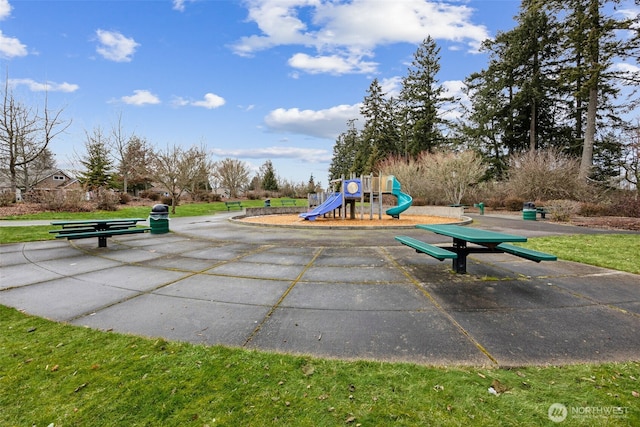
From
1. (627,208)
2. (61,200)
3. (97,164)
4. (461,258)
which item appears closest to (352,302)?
(461,258)

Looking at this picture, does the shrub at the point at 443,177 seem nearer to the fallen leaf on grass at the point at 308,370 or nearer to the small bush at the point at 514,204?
the small bush at the point at 514,204

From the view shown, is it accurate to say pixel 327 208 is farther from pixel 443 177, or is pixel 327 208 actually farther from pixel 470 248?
pixel 443 177

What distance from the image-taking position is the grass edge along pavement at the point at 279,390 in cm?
194

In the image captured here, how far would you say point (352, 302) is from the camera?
397 cm

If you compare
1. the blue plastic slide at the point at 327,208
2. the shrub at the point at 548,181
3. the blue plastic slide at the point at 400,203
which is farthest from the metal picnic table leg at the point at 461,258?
the shrub at the point at 548,181

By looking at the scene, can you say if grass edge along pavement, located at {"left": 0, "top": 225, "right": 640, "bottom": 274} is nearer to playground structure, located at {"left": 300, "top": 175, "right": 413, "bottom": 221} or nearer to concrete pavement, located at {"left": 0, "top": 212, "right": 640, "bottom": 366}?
concrete pavement, located at {"left": 0, "top": 212, "right": 640, "bottom": 366}

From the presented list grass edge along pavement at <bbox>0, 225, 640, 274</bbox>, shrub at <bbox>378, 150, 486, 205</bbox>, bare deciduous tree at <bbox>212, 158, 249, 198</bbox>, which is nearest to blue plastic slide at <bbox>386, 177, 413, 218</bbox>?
grass edge along pavement at <bbox>0, 225, 640, 274</bbox>

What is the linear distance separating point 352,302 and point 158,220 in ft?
29.4

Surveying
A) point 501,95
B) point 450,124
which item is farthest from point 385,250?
point 450,124

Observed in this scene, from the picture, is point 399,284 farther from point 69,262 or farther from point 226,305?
point 69,262

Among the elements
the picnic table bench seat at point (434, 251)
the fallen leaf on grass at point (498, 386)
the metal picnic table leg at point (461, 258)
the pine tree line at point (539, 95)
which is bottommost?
the fallen leaf on grass at point (498, 386)

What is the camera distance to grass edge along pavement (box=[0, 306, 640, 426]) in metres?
1.94

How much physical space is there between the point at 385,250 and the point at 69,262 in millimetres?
7119

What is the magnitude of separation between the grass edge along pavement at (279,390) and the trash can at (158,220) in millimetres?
8110
